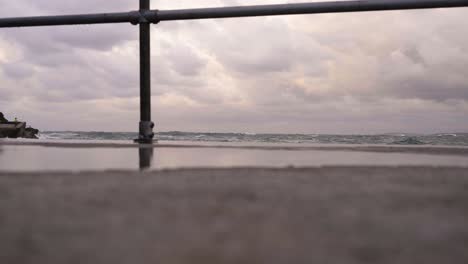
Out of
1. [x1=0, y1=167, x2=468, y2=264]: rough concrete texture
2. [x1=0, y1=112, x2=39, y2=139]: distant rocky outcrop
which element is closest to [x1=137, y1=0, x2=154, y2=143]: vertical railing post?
[x1=0, y1=167, x2=468, y2=264]: rough concrete texture

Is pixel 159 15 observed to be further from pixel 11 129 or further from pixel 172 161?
pixel 11 129

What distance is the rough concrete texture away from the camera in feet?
1.60

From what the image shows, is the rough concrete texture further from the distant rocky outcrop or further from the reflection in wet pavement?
the distant rocky outcrop

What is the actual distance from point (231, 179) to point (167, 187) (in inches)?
8.6

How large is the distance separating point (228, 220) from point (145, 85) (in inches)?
142

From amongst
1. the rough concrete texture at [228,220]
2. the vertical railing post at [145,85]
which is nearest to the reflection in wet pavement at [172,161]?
the rough concrete texture at [228,220]

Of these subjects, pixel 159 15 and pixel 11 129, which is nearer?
pixel 159 15

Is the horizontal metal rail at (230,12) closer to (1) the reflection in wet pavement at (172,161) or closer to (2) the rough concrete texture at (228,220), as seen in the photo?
(1) the reflection in wet pavement at (172,161)

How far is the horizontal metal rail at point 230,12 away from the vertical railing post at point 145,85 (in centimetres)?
17

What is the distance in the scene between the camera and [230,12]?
3689mm

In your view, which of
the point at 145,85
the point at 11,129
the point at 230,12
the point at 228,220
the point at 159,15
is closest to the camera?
the point at 228,220

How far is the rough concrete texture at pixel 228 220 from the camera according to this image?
0.49 metres

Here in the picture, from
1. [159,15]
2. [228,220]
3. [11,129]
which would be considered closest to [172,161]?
[228,220]

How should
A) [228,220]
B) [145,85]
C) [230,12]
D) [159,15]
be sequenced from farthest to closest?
[145,85] < [159,15] < [230,12] < [228,220]
